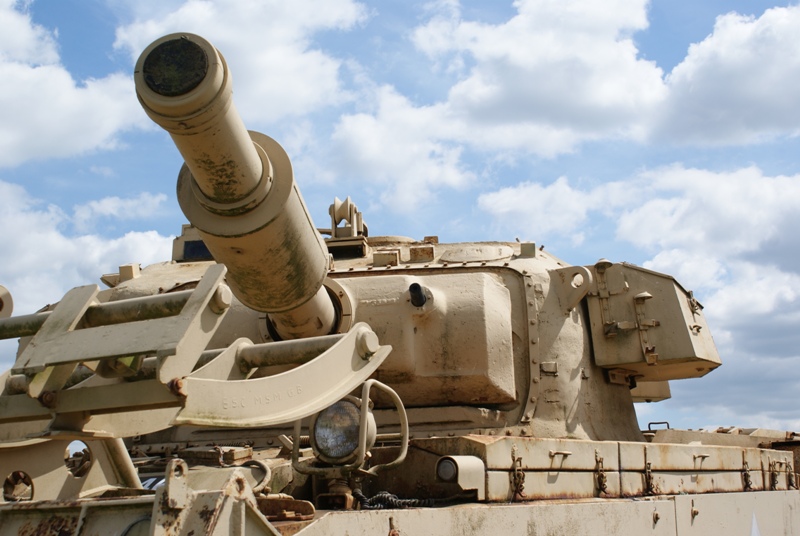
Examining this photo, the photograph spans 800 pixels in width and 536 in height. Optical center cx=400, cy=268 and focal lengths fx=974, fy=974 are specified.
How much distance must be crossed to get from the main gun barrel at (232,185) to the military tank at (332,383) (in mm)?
13

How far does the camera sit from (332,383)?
5.46m

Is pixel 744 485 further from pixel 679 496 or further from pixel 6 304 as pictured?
pixel 6 304

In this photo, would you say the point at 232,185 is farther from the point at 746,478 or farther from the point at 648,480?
the point at 746,478

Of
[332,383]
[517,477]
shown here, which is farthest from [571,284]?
[332,383]

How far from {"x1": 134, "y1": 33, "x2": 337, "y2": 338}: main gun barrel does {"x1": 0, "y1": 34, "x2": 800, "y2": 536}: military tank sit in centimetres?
1

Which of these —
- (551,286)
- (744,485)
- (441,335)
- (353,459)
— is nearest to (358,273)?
(441,335)

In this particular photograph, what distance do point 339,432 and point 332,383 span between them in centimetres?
49

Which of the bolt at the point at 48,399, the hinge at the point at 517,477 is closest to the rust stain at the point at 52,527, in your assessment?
the bolt at the point at 48,399

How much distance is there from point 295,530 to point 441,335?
3277 mm

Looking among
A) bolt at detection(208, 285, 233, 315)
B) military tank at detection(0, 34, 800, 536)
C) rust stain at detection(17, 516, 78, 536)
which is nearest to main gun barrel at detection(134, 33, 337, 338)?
military tank at detection(0, 34, 800, 536)

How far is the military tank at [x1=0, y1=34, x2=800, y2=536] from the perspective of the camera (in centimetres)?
455

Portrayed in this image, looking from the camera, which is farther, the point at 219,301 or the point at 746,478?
the point at 746,478

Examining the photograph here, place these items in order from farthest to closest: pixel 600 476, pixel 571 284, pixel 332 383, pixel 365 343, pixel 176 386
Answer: pixel 571 284, pixel 600 476, pixel 365 343, pixel 332 383, pixel 176 386

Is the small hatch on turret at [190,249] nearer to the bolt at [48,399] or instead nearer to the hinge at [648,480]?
the hinge at [648,480]
